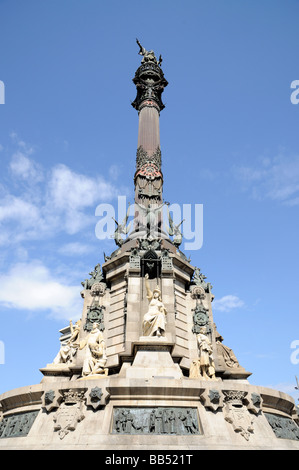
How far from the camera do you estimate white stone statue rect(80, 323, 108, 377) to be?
13.9 meters

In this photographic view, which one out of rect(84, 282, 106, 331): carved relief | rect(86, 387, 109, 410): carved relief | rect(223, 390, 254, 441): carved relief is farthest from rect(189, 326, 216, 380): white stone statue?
rect(84, 282, 106, 331): carved relief

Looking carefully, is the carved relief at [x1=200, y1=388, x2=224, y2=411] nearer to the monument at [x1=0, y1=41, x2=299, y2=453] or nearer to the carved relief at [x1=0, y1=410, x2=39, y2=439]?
the monument at [x1=0, y1=41, x2=299, y2=453]

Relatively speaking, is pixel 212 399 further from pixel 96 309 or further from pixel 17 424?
pixel 96 309

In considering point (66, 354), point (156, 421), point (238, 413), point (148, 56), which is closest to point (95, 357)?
point (66, 354)

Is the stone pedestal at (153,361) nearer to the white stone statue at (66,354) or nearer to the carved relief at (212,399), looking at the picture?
the carved relief at (212,399)

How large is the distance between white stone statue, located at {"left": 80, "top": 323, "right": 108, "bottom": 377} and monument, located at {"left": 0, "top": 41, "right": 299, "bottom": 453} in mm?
41

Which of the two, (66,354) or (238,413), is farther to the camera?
(66,354)

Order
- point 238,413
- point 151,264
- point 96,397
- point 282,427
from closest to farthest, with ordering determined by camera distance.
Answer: point 96,397 → point 238,413 → point 282,427 → point 151,264

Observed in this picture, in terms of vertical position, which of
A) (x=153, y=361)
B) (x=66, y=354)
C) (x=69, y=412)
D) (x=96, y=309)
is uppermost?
(x=96, y=309)

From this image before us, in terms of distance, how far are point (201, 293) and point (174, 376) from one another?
7.43 meters

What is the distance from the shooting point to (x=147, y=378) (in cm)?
1170

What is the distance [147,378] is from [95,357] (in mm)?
3575

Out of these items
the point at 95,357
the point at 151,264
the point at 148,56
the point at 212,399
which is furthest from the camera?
the point at 148,56

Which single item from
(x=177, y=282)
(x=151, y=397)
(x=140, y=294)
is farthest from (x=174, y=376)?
(x=177, y=282)
